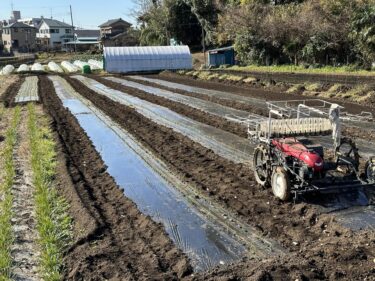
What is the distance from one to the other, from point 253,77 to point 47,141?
15244 millimetres

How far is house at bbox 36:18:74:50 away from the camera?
92.8 meters

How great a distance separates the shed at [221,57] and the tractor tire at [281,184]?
31848mm

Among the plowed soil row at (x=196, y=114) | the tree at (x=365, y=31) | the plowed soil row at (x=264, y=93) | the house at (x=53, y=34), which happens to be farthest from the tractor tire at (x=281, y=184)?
the house at (x=53, y=34)

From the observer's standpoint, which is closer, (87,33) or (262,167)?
(262,167)

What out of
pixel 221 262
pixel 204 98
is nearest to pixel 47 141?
pixel 221 262

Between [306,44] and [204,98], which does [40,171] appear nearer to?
[204,98]

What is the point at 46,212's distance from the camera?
6.58m

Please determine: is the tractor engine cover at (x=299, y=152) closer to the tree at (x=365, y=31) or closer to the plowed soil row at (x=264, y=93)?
the plowed soil row at (x=264, y=93)

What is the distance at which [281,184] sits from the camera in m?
6.51

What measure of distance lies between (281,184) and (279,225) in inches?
31.3

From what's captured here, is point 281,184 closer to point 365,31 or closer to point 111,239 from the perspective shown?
point 111,239

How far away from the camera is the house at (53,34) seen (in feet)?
305

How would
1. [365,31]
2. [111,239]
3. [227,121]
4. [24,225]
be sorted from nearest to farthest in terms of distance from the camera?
[111,239] → [24,225] → [227,121] → [365,31]

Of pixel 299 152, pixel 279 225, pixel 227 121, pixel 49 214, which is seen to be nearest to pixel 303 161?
pixel 299 152
